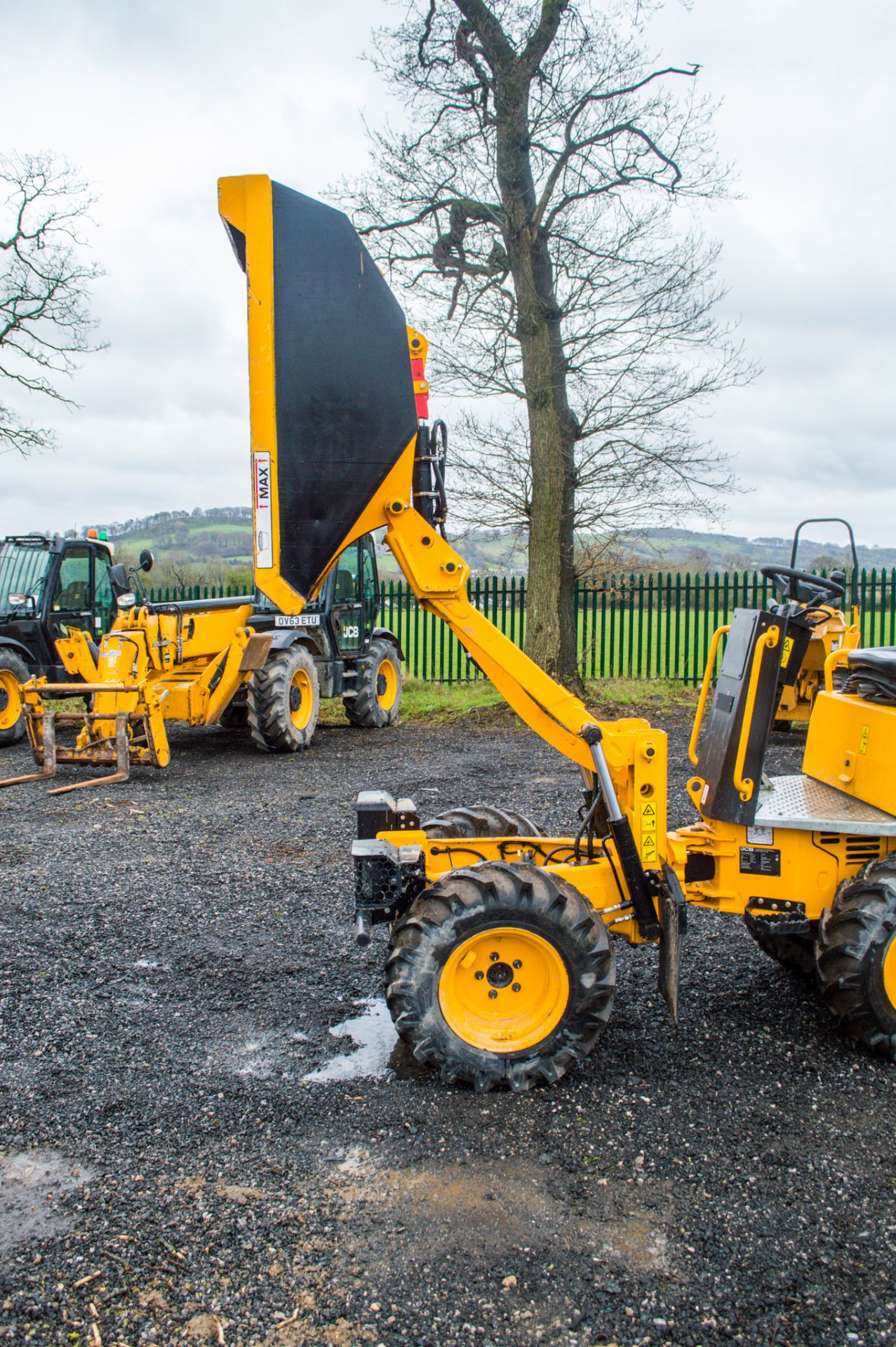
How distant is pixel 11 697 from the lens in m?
12.0

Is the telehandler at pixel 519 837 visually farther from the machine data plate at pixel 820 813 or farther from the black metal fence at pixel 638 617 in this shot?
the black metal fence at pixel 638 617

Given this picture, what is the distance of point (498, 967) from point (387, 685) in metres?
10.3

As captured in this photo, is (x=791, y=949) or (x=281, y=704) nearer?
(x=791, y=949)

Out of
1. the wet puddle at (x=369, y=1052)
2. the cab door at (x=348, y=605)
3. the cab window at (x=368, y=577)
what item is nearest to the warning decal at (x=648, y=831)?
the wet puddle at (x=369, y=1052)

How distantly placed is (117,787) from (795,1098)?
711 centimetres

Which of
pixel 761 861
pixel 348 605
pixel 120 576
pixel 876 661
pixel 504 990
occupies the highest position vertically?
pixel 120 576

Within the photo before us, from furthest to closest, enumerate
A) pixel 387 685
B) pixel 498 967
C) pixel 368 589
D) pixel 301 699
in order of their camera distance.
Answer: pixel 387 685, pixel 368 589, pixel 301 699, pixel 498 967

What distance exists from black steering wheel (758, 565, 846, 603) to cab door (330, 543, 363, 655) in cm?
884

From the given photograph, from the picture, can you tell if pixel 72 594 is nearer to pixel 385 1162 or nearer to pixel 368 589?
pixel 368 589

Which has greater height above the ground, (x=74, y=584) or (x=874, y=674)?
(x=74, y=584)

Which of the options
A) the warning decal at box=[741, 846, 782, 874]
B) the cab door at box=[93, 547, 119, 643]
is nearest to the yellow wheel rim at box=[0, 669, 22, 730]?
the cab door at box=[93, 547, 119, 643]

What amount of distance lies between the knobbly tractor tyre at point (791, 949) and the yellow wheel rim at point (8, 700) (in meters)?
9.86

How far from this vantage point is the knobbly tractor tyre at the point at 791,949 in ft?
14.9

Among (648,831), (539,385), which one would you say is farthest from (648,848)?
(539,385)
